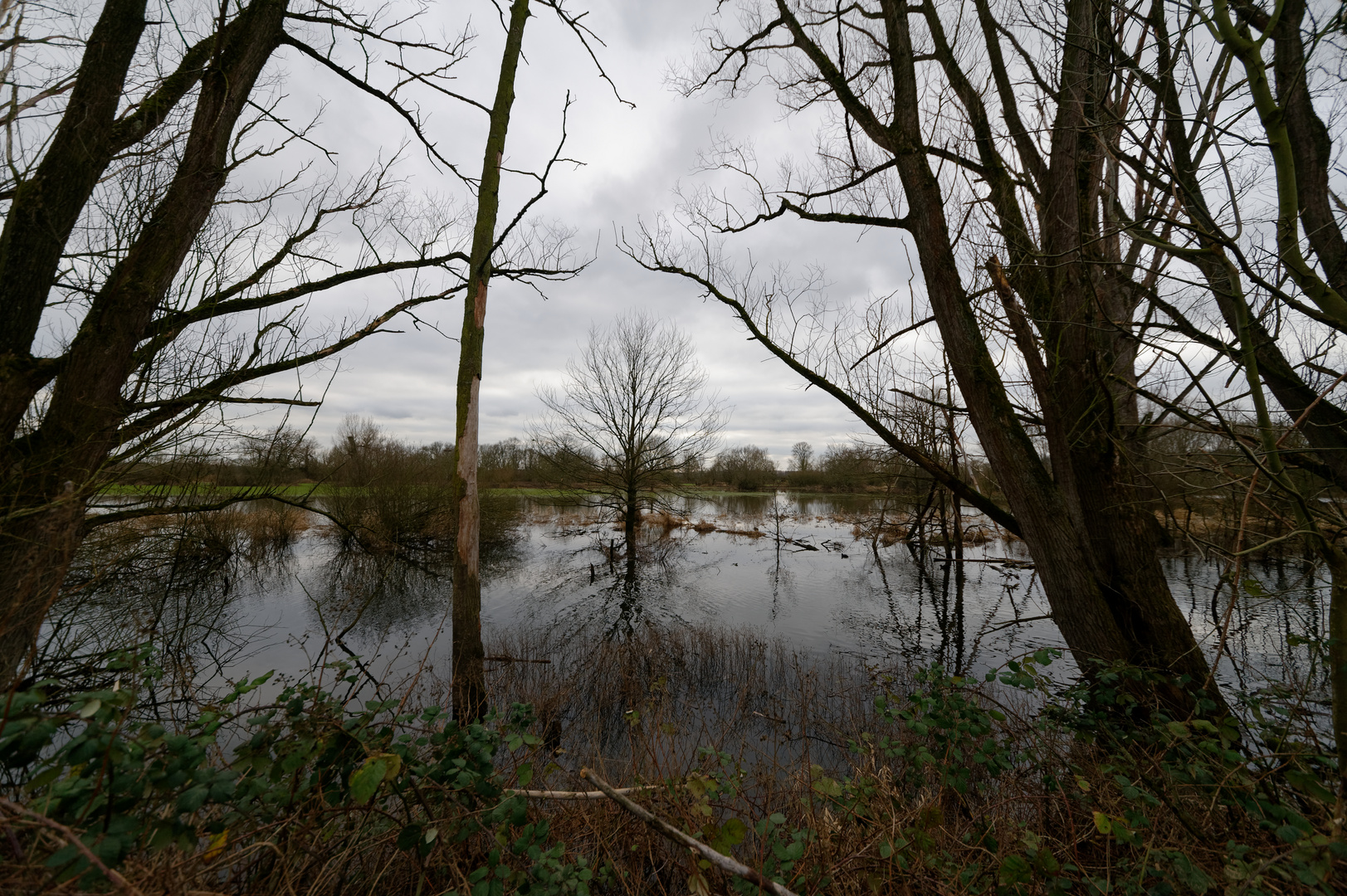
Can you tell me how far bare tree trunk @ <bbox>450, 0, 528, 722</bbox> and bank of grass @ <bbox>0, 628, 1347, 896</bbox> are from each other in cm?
124

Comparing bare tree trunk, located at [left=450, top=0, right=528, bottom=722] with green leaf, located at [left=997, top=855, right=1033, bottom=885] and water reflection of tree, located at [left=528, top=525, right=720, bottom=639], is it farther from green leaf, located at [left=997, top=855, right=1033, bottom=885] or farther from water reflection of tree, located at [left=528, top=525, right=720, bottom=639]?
water reflection of tree, located at [left=528, top=525, right=720, bottom=639]

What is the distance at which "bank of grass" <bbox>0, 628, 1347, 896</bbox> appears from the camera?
1.06 metres

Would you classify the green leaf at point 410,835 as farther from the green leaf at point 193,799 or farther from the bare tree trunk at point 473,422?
the bare tree trunk at point 473,422

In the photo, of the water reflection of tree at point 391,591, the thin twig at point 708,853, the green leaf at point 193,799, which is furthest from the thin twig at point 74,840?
the water reflection of tree at point 391,591

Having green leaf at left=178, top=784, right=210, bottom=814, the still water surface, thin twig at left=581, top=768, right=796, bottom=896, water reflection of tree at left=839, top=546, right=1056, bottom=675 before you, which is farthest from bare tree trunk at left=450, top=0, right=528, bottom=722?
water reflection of tree at left=839, top=546, right=1056, bottom=675

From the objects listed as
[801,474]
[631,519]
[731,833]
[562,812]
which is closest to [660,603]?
[631,519]

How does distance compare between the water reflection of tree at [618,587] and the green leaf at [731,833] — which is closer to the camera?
the green leaf at [731,833]

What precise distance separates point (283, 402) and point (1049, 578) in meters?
6.42

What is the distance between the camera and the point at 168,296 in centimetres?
355

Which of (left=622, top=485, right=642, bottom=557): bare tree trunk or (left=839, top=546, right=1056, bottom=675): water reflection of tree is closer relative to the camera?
(left=839, top=546, right=1056, bottom=675): water reflection of tree

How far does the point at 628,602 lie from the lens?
446 inches

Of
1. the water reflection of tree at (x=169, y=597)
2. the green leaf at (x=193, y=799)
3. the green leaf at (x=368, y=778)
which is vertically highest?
the green leaf at (x=193, y=799)

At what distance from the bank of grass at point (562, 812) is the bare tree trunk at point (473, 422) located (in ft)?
4.07

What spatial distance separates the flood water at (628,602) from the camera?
5656mm
